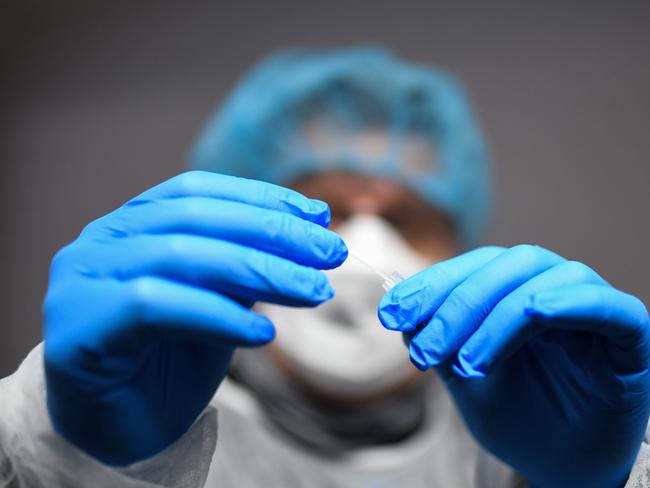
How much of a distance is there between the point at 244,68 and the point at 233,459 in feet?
4.08

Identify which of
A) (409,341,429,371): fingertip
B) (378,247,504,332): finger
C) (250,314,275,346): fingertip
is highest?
(378,247,504,332): finger

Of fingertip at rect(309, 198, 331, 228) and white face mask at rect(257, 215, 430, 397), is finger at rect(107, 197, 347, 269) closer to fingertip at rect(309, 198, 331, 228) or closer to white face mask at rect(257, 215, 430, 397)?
fingertip at rect(309, 198, 331, 228)

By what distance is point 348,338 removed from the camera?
1.19 m

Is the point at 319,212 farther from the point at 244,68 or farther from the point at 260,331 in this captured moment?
the point at 244,68

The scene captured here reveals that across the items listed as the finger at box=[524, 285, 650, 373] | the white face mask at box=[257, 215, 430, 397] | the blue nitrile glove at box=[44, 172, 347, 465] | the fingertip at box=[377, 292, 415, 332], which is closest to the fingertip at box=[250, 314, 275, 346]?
the blue nitrile glove at box=[44, 172, 347, 465]

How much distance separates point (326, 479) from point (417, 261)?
47 cm

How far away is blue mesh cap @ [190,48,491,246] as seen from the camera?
4.43 feet

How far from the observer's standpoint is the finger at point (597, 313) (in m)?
0.57

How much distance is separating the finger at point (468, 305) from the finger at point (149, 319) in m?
0.18

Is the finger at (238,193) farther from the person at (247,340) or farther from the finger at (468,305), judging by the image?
the finger at (468,305)

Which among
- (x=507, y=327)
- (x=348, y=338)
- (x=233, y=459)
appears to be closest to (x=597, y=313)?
(x=507, y=327)

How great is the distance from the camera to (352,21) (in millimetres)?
1932

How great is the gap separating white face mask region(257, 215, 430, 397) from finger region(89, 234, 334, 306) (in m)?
0.58

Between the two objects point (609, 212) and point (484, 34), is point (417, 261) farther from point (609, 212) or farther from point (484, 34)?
point (484, 34)
